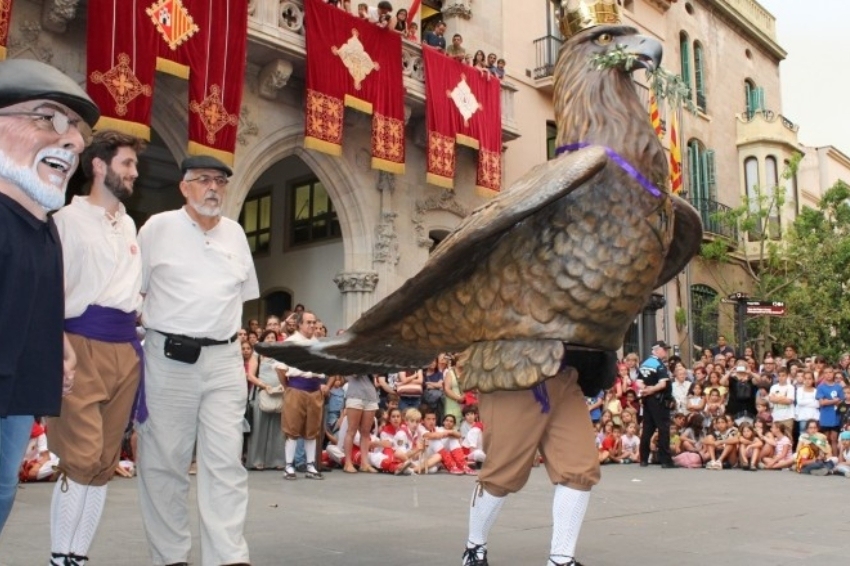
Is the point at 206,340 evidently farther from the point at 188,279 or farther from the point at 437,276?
the point at 437,276

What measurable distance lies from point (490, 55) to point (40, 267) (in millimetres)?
17238

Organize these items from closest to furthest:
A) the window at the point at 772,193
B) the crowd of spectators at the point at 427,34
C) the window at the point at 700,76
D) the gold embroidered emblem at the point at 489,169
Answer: the crowd of spectators at the point at 427,34
the gold embroidered emblem at the point at 489,169
the window at the point at 772,193
the window at the point at 700,76

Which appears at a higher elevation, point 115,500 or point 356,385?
point 356,385

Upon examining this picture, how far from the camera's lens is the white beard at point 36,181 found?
9.07 feet

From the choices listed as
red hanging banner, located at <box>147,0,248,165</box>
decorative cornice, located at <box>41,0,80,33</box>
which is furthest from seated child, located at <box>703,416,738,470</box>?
decorative cornice, located at <box>41,0,80,33</box>

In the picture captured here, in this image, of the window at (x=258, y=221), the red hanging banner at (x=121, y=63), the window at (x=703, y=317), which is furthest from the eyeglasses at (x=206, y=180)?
the window at (x=703, y=317)

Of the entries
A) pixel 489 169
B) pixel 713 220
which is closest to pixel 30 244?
pixel 489 169

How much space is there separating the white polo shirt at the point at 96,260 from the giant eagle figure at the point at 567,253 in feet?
3.77

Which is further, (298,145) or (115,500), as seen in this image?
(298,145)

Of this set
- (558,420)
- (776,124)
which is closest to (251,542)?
(558,420)

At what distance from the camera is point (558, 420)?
13.5 feet

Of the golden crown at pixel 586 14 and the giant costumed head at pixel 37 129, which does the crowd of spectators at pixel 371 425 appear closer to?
the golden crown at pixel 586 14

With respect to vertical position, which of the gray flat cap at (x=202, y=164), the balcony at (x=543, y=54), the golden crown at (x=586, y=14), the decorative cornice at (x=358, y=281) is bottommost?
the gray flat cap at (x=202, y=164)

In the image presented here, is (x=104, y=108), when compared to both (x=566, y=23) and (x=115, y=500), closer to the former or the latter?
(x=115, y=500)
